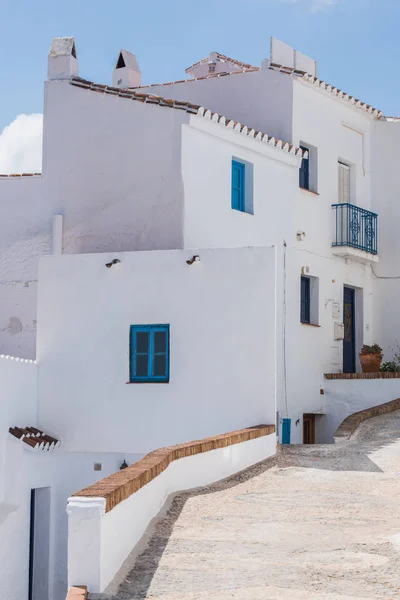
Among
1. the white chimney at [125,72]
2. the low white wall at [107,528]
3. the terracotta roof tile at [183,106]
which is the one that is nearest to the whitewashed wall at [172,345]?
the terracotta roof tile at [183,106]

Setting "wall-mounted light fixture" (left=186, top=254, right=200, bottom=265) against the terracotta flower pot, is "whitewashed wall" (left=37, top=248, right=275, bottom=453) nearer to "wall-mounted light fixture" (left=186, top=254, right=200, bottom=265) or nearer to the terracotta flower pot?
"wall-mounted light fixture" (left=186, top=254, right=200, bottom=265)

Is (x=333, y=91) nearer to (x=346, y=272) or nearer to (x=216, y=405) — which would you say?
(x=346, y=272)

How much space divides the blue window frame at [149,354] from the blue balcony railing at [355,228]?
7050mm

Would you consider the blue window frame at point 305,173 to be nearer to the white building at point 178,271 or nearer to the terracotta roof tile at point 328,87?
the white building at point 178,271

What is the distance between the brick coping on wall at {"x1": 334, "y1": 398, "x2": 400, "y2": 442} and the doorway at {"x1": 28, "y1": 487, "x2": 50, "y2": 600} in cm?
497

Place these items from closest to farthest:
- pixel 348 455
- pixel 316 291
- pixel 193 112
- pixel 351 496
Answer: pixel 351 496 < pixel 348 455 < pixel 193 112 < pixel 316 291

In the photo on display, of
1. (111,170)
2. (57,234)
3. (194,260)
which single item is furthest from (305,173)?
(194,260)

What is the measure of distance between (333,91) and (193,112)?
18.6ft

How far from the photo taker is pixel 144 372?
15.1 m

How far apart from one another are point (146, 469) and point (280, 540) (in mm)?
1370

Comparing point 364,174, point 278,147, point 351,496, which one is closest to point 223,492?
point 351,496

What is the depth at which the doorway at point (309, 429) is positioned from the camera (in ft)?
64.7

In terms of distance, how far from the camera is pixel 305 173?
20.5 m

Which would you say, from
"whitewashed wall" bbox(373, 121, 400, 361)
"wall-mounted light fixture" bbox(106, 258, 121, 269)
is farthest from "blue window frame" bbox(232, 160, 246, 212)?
"whitewashed wall" bbox(373, 121, 400, 361)
